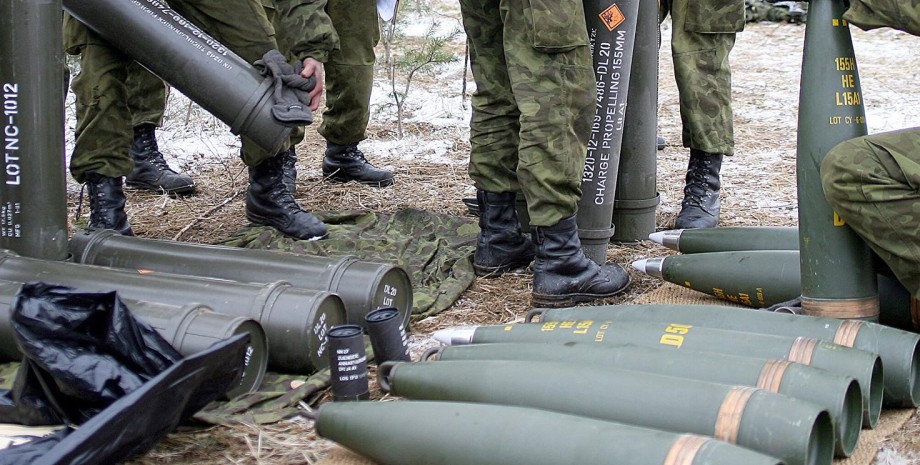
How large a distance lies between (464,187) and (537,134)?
6.68 ft

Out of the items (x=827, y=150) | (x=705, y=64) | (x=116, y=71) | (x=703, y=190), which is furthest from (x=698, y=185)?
(x=116, y=71)

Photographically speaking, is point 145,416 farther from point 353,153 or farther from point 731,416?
point 353,153

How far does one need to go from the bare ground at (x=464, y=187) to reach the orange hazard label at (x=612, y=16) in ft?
3.39

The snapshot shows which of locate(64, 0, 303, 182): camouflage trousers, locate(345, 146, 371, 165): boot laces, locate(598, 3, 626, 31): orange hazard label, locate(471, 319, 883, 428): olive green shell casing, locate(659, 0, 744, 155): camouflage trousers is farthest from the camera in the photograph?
locate(345, 146, 371, 165): boot laces

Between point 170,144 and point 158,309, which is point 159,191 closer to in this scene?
point 170,144

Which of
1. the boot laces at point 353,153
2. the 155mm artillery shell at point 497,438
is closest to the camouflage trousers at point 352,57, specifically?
the boot laces at point 353,153

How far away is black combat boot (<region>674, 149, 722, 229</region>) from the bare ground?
177 millimetres

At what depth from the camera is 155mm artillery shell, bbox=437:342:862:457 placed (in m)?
2.45

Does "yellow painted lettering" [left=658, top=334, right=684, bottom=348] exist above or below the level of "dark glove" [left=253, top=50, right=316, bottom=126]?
below

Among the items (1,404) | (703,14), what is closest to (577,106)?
(703,14)

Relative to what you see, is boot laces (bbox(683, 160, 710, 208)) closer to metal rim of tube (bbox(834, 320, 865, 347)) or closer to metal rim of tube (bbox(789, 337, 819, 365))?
metal rim of tube (bbox(834, 320, 865, 347))

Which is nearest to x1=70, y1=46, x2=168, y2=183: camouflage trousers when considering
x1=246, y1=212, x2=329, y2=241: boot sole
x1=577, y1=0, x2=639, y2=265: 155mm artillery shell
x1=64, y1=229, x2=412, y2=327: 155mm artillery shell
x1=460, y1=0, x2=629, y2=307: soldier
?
Result: x1=246, y1=212, x2=329, y2=241: boot sole

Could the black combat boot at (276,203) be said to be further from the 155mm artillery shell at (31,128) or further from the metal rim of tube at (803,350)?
the metal rim of tube at (803,350)

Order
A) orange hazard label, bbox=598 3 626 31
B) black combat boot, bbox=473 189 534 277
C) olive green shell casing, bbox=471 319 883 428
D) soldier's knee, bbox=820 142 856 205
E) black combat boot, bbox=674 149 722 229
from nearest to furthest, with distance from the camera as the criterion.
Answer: olive green shell casing, bbox=471 319 883 428, soldier's knee, bbox=820 142 856 205, orange hazard label, bbox=598 3 626 31, black combat boot, bbox=473 189 534 277, black combat boot, bbox=674 149 722 229
